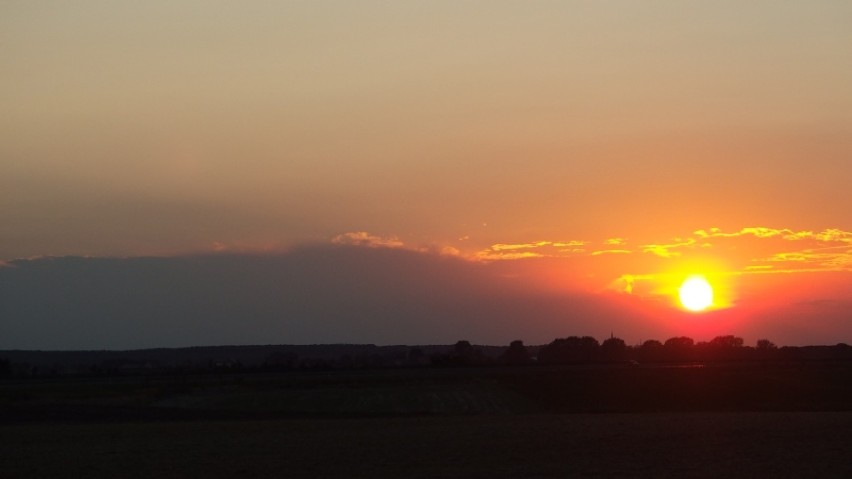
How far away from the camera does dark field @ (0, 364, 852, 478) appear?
25344mm

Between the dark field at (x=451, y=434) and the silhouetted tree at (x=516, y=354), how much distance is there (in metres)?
90.4

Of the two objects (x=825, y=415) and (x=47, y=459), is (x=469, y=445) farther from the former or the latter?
(x=825, y=415)

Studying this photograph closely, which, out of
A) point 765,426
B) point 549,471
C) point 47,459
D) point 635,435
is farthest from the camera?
point 765,426

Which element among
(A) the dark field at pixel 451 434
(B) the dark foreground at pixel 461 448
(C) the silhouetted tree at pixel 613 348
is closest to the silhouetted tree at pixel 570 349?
(C) the silhouetted tree at pixel 613 348

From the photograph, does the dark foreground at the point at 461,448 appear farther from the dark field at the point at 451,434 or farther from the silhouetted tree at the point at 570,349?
the silhouetted tree at the point at 570,349

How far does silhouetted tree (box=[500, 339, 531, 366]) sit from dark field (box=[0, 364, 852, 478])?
90.4 metres

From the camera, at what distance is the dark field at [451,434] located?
25344 mm

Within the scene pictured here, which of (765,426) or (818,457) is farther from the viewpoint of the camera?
(765,426)

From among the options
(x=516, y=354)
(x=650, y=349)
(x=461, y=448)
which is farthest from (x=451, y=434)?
(x=650, y=349)

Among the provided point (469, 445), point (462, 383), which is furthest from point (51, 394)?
point (469, 445)

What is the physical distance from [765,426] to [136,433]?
23.6m

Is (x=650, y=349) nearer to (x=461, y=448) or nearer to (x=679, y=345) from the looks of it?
(x=679, y=345)

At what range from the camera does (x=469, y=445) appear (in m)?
30.2

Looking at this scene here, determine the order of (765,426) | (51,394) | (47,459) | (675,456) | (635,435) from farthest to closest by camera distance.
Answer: (51,394)
(765,426)
(635,435)
(47,459)
(675,456)
